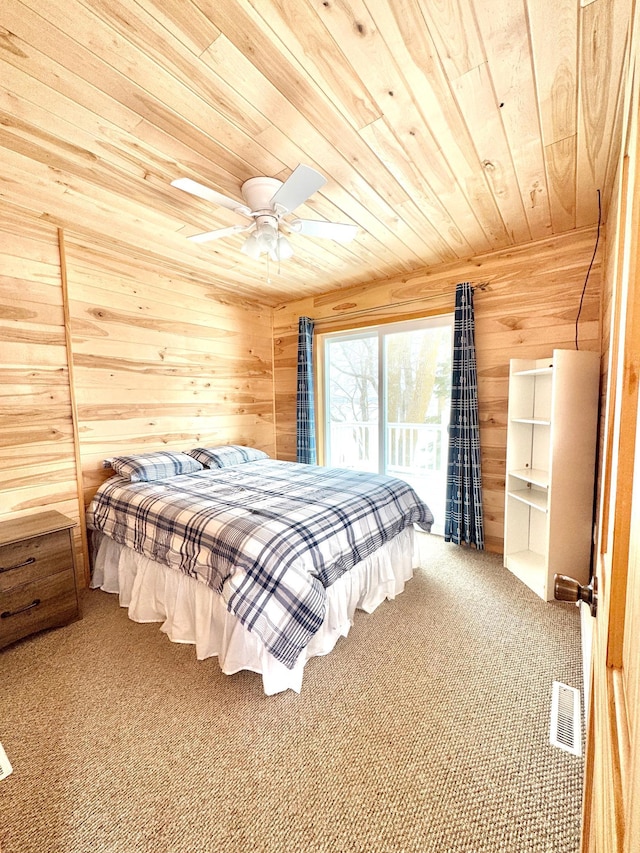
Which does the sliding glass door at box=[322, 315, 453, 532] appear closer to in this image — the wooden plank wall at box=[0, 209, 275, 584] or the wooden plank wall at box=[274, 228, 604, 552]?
the wooden plank wall at box=[274, 228, 604, 552]

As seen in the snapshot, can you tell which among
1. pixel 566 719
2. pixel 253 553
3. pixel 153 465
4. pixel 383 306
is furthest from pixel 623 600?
pixel 383 306

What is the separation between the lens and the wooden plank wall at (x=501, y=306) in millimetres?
2549

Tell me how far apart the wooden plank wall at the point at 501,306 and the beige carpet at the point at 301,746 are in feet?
4.42

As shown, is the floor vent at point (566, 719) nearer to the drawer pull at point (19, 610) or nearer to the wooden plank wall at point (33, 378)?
the drawer pull at point (19, 610)

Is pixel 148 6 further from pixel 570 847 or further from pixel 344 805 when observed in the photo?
pixel 570 847

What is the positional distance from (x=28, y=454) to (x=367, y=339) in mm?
2997

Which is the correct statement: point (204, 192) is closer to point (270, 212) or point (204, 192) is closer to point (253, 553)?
point (270, 212)

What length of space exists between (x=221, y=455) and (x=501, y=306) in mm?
2670

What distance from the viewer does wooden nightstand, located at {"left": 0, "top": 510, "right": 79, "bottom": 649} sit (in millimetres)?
1896

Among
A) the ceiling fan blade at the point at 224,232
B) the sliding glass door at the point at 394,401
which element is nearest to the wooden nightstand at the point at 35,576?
the ceiling fan blade at the point at 224,232

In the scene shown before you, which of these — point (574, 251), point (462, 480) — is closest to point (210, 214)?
point (574, 251)

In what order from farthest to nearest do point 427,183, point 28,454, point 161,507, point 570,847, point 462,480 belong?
1. point 462,480
2. point 28,454
3. point 161,507
4. point 427,183
5. point 570,847

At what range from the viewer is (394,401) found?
3613 millimetres

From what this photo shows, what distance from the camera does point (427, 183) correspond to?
1.95 meters
